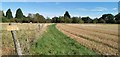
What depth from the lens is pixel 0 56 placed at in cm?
888

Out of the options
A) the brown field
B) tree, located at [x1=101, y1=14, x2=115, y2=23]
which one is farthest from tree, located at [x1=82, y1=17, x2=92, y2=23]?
the brown field

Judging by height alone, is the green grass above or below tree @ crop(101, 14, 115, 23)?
above

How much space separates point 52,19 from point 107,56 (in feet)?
424

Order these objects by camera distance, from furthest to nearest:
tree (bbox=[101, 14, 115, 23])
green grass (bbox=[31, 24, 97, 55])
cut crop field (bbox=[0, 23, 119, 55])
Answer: tree (bbox=[101, 14, 115, 23]) < green grass (bbox=[31, 24, 97, 55]) < cut crop field (bbox=[0, 23, 119, 55])

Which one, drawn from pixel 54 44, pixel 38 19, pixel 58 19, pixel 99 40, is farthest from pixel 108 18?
pixel 54 44

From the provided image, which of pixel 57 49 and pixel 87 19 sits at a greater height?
pixel 57 49

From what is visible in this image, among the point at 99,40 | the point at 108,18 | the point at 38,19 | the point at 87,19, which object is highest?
the point at 99,40

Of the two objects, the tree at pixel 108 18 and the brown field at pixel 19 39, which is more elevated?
the brown field at pixel 19 39

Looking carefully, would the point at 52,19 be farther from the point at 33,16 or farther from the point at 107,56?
the point at 107,56

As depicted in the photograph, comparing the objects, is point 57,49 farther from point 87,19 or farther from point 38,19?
point 87,19

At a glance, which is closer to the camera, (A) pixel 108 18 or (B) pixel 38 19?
(B) pixel 38 19

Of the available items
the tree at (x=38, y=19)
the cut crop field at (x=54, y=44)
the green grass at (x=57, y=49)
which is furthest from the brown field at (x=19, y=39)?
the tree at (x=38, y=19)

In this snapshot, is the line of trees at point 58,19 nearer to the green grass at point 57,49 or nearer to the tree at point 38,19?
the tree at point 38,19

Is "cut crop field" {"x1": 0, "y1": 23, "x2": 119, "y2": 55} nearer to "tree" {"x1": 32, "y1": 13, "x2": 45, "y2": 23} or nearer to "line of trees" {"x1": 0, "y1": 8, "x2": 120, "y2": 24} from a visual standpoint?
"line of trees" {"x1": 0, "y1": 8, "x2": 120, "y2": 24}
